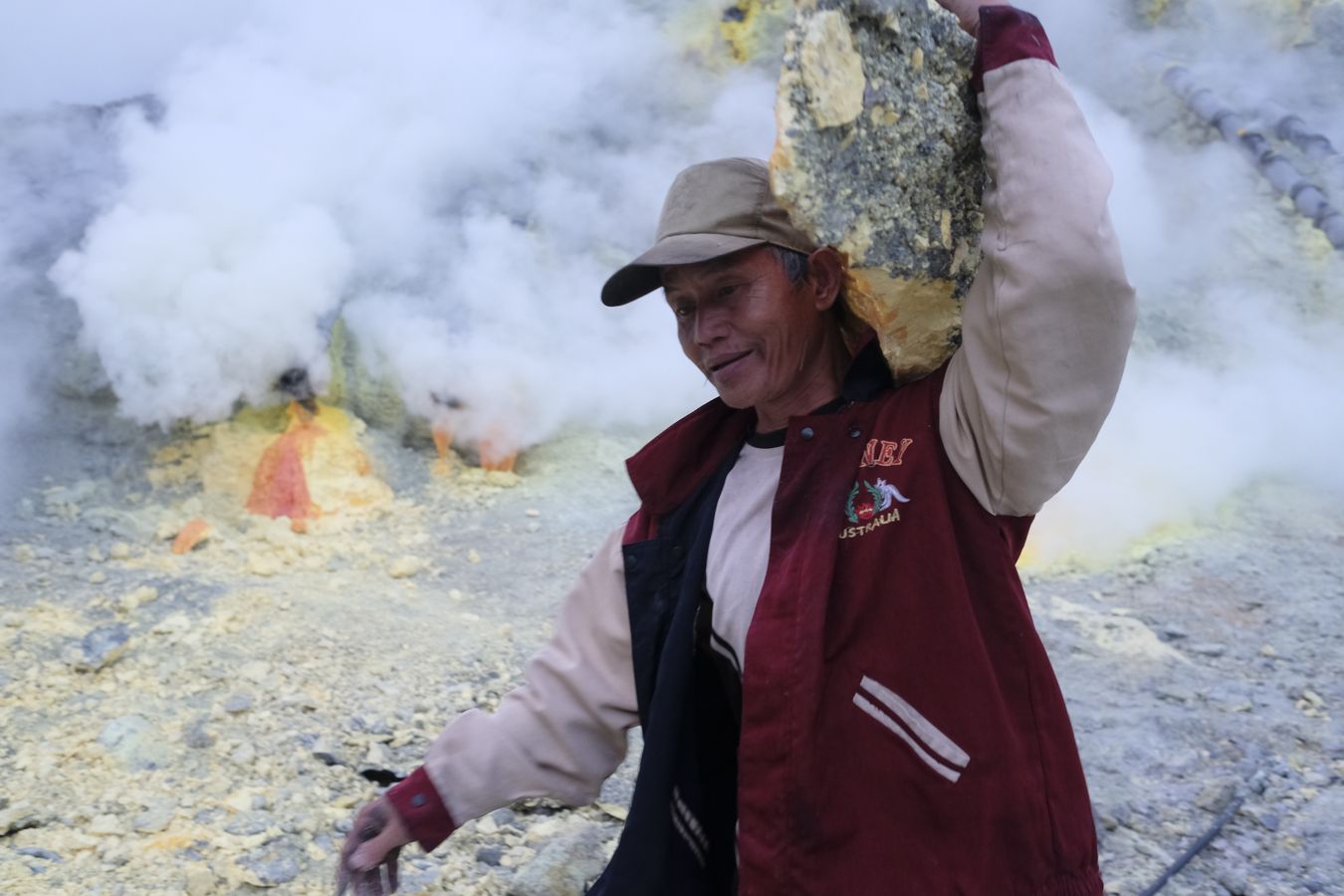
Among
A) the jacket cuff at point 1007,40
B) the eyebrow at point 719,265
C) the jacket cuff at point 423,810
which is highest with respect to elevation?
the jacket cuff at point 1007,40

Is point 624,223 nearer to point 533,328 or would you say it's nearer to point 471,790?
point 533,328

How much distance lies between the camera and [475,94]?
23.1 feet

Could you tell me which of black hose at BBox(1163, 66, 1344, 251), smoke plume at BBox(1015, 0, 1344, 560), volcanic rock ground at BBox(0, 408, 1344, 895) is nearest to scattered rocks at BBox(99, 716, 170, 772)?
volcanic rock ground at BBox(0, 408, 1344, 895)

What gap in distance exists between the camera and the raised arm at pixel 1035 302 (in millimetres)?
1329

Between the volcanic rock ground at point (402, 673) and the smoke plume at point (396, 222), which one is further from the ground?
the smoke plume at point (396, 222)

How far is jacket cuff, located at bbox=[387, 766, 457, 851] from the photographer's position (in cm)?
186

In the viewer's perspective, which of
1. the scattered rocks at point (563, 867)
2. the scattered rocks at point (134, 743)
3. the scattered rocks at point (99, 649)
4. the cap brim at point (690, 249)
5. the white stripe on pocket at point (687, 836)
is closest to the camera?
the cap brim at point (690, 249)

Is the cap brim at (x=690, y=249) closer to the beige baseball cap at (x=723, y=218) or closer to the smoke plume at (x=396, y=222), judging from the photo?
the beige baseball cap at (x=723, y=218)

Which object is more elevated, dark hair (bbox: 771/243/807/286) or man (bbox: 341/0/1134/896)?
dark hair (bbox: 771/243/807/286)

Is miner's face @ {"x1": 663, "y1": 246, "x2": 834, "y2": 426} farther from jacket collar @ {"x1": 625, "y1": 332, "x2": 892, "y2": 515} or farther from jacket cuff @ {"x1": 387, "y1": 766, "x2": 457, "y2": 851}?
jacket cuff @ {"x1": 387, "y1": 766, "x2": 457, "y2": 851}

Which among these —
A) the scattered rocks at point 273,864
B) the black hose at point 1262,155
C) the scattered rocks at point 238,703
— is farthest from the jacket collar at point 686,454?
the black hose at point 1262,155

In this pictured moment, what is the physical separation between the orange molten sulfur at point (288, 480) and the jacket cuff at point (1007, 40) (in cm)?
406

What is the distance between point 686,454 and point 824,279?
0.37 meters

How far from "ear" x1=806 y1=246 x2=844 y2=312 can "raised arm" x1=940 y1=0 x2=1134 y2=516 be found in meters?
0.28
